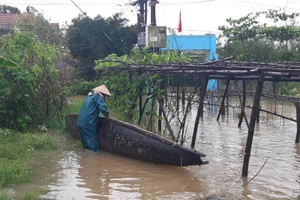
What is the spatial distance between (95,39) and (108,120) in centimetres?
1910

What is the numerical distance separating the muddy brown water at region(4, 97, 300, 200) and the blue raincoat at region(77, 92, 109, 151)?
0.31 m

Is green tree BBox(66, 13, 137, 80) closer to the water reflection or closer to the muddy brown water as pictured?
the muddy brown water

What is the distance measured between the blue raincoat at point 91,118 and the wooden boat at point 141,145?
17 cm

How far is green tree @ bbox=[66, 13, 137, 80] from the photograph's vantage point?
28328 millimetres

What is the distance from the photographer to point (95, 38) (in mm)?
28391

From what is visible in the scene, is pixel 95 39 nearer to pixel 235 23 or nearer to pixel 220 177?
pixel 235 23

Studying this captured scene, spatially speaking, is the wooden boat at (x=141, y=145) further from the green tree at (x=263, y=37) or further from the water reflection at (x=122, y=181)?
the green tree at (x=263, y=37)

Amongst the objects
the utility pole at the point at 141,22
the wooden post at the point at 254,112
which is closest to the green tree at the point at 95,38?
the utility pole at the point at 141,22

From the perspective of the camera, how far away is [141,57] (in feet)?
45.8

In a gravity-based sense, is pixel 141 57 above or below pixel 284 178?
above

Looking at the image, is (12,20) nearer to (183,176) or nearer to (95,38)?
(95,38)

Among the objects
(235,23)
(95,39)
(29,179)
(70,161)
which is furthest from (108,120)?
(235,23)

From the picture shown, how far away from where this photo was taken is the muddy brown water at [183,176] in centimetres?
714

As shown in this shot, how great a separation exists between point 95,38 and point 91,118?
19.1 metres
